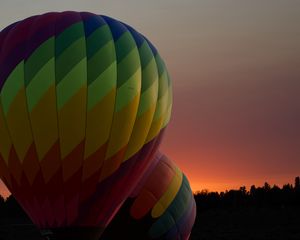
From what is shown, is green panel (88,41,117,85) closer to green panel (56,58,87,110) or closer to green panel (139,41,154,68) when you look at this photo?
green panel (56,58,87,110)

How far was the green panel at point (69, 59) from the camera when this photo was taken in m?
19.2

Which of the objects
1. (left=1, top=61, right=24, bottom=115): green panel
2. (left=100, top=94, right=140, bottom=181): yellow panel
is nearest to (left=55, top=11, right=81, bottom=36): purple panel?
(left=1, top=61, right=24, bottom=115): green panel

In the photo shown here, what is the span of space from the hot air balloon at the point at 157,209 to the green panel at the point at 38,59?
5630mm

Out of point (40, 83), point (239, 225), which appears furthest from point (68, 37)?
point (239, 225)

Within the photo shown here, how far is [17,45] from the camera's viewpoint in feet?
64.4

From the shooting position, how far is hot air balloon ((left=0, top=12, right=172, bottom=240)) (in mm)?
19062

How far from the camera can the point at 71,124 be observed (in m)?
19.0

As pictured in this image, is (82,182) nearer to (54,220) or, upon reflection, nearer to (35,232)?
(54,220)

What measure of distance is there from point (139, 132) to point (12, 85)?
3137 millimetres

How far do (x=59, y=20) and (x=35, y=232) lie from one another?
35.9m

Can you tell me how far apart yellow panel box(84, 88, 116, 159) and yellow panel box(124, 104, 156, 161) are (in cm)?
73

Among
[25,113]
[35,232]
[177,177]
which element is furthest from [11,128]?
[35,232]

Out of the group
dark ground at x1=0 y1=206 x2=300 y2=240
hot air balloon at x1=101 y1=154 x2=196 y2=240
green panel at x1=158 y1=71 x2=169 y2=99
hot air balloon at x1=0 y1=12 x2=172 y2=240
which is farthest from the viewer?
dark ground at x1=0 y1=206 x2=300 y2=240

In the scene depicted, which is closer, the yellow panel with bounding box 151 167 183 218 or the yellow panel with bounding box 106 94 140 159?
the yellow panel with bounding box 106 94 140 159
